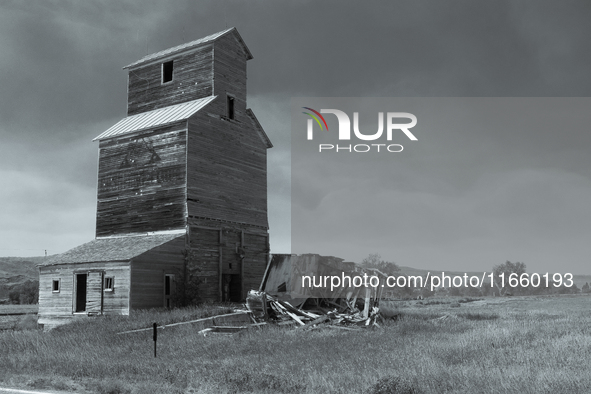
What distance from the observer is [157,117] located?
116 ft

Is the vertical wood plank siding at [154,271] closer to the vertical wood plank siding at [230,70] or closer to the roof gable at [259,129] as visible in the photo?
the roof gable at [259,129]

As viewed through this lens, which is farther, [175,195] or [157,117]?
[157,117]

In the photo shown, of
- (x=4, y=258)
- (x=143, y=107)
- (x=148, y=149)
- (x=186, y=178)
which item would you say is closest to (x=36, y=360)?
(x=186, y=178)

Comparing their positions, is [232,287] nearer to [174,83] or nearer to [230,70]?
[174,83]

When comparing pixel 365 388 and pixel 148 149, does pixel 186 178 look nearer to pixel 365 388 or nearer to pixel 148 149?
pixel 148 149

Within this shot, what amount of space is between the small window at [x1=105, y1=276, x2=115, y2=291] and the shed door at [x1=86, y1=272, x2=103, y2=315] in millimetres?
379

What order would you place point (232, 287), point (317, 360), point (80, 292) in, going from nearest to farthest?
point (317, 360) → point (80, 292) → point (232, 287)

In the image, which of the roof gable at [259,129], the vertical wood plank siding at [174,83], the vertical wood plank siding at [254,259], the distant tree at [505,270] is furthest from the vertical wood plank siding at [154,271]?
the distant tree at [505,270]

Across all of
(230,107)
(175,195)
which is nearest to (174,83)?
(230,107)

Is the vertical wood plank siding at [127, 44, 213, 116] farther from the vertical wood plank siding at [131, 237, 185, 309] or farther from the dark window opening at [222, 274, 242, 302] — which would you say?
the dark window opening at [222, 274, 242, 302]

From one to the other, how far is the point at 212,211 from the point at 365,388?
2417cm

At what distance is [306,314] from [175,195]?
41.1 feet

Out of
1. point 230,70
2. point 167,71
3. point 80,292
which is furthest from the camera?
point 167,71

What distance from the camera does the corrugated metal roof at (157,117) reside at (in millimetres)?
34031
